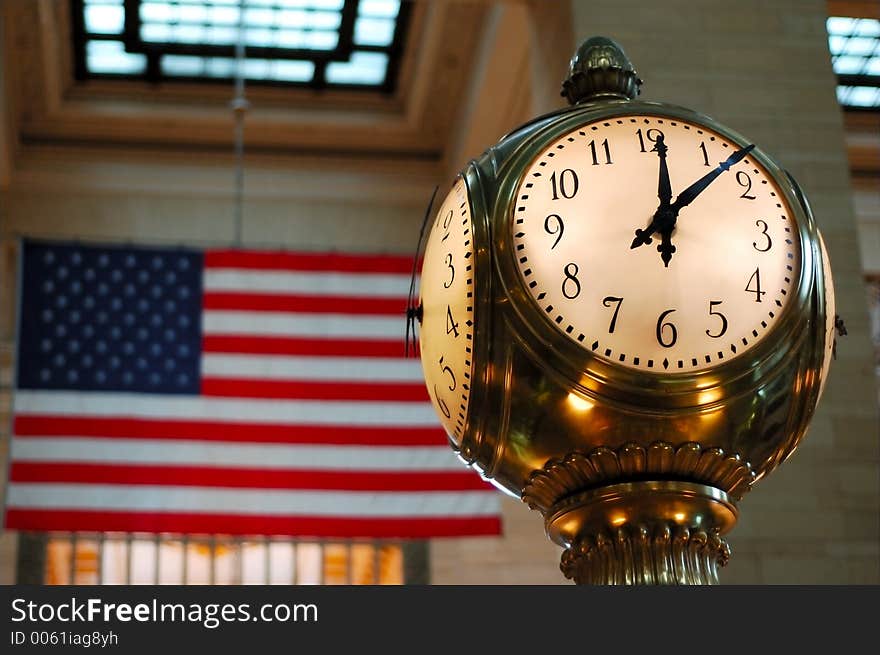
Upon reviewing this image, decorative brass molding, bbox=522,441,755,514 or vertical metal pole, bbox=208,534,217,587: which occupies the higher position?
vertical metal pole, bbox=208,534,217,587

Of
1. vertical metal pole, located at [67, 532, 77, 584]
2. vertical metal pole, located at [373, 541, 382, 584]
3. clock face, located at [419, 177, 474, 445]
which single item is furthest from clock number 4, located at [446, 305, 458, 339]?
vertical metal pole, located at [67, 532, 77, 584]

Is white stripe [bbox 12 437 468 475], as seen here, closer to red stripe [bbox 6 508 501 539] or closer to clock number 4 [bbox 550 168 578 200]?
red stripe [bbox 6 508 501 539]

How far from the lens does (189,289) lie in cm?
761

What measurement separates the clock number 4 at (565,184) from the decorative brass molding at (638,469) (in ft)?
0.80

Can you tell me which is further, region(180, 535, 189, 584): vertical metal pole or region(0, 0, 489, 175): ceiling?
region(180, 535, 189, 584): vertical metal pole

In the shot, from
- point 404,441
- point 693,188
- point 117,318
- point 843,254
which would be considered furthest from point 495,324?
point 117,318

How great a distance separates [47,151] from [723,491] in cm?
1243

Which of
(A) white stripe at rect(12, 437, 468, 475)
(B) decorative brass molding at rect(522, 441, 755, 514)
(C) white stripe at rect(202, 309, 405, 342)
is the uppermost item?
(C) white stripe at rect(202, 309, 405, 342)

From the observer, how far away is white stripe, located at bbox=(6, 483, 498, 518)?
6.92 meters

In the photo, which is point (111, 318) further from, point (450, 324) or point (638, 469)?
point (638, 469)

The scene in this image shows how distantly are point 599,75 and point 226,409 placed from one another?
5.87 metres

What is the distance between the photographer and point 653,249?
1.28m

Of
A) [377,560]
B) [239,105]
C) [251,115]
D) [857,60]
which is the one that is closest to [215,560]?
[377,560]
